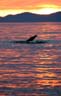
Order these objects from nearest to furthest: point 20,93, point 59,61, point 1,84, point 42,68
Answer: point 20,93
point 1,84
point 42,68
point 59,61

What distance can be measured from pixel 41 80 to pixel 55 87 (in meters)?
4.31

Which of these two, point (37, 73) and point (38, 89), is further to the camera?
point (37, 73)

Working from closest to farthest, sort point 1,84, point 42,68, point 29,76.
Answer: point 1,84 < point 29,76 < point 42,68

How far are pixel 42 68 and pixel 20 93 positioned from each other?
55.3 feet

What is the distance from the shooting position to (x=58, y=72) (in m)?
49.6

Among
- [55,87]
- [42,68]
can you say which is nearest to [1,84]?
[55,87]

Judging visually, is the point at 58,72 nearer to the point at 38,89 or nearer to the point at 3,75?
the point at 3,75

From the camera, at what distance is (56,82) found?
42406mm

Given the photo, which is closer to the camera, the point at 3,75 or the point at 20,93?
the point at 20,93

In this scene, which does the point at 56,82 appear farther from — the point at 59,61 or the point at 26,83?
the point at 59,61

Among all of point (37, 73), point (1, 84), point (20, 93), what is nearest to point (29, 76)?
point (37, 73)

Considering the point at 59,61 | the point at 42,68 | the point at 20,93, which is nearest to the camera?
the point at 20,93

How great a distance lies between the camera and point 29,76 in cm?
4669

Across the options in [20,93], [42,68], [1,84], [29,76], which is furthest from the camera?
[42,68]
